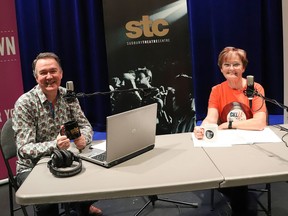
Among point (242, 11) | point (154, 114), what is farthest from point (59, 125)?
point (242, 11)

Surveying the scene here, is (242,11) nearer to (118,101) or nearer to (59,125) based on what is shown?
(118,101)

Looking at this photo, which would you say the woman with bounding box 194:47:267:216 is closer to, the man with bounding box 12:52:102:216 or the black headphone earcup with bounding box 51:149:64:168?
the man with bounding box 12:52:102:216

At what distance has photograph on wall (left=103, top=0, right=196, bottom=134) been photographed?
3.65 meters

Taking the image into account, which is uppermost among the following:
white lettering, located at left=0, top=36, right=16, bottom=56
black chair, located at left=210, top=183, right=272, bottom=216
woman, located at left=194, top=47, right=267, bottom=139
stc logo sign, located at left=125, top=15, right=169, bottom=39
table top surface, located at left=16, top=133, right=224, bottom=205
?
stc logo sign, located at left=125, top=15, right=169, bottom=39

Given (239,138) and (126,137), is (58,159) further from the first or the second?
(239,138)

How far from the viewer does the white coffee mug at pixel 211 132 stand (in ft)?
6.59

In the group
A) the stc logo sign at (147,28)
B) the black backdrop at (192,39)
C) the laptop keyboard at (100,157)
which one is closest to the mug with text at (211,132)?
the laptop keyboard at (100,157)

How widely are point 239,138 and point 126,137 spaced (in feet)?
2.28

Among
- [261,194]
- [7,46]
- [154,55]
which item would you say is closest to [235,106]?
[261,194]

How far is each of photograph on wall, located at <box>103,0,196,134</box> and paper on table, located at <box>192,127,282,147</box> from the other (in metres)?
1.54

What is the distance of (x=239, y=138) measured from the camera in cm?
204

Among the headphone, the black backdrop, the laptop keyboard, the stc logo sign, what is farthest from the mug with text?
the black backdrop

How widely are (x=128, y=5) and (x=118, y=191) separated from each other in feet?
8.43

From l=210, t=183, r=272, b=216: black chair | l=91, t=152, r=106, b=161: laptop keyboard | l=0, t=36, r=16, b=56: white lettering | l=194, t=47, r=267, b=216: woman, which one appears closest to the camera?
l=91, t=152, r=106, b=161: laptop keyboard
